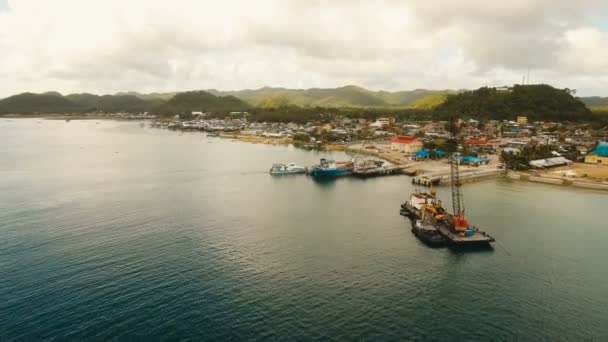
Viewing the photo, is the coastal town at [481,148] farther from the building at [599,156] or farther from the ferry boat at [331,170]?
the ferry boat at [331,170]

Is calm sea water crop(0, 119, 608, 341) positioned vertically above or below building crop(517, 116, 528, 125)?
below

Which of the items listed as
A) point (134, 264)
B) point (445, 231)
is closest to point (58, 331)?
point (134, 264)

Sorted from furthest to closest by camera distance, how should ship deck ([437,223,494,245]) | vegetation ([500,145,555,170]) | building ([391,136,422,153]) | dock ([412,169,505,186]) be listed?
building ([391,136,422,153]) → vegetation ([500,145,555,170]) → dock ([412,169,505,186]) → ship deck ([437,223,494,245])

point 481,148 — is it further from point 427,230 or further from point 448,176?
point 427,230

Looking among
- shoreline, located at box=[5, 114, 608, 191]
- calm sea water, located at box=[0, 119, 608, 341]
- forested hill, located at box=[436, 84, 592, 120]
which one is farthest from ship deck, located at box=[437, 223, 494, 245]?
forested hill, located at box=[436, 84, 592, 120]

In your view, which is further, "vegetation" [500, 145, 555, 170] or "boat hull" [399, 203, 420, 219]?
"vegetation" [500, 145, 555, 170]

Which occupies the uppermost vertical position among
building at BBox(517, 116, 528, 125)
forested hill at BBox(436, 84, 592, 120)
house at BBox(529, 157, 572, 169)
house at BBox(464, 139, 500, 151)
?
forested hill at BBox(436, 84, 592, 120)

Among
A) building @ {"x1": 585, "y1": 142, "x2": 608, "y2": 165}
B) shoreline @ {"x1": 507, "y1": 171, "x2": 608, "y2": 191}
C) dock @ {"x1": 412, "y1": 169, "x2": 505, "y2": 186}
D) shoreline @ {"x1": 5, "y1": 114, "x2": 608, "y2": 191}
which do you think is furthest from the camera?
building @ {"x1": 585, "y1": 142, "x2": 608, "y2": 165}

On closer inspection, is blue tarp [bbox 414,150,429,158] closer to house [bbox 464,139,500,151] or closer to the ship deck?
house [bbox 464,139,500,151]
